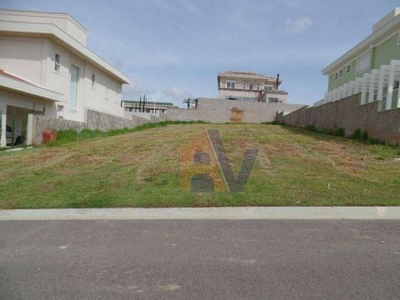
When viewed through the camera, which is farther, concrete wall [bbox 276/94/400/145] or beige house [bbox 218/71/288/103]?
beige house [bbox 218/71/288/103]

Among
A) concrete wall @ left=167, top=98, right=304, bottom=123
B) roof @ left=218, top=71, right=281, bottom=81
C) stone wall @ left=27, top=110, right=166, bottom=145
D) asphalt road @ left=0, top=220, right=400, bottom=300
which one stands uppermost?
roof @ left=218, top=71, right=281, bottom=81

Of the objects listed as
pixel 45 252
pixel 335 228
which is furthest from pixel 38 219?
pixel 335 228

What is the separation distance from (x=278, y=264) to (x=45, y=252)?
3029mm

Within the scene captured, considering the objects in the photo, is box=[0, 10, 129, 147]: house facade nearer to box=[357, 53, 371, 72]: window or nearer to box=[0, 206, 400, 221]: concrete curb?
box=[0, 206, 400, 221]: concrete curb

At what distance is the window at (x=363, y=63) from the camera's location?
2370 centimetres

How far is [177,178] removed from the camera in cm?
809

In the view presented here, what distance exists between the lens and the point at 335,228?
4.97 metres

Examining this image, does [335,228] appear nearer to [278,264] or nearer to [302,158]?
[278,264]

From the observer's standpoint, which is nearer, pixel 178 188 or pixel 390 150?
pixel 178 188

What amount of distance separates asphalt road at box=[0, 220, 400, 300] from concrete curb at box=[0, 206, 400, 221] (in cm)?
26

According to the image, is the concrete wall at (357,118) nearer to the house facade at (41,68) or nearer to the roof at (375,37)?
the roof at (375,37)

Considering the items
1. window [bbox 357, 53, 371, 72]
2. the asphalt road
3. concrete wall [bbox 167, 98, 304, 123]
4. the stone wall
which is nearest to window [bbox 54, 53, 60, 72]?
the stone wall

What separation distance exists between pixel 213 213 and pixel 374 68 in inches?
854

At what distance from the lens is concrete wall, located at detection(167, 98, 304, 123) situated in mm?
34156
